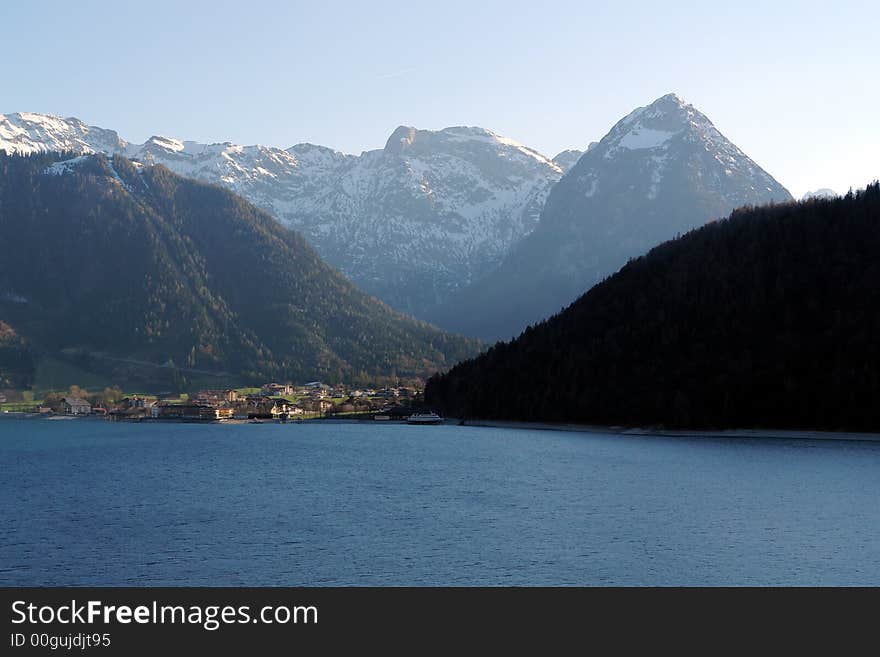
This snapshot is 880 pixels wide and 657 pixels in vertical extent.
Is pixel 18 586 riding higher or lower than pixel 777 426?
lower

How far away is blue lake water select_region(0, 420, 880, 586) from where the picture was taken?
68.9 m

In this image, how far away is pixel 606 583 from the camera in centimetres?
6575

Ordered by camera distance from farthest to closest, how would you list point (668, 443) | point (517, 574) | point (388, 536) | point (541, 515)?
1. point (668, 443)
2. point (541, 515)
3. point (388, 536)
4. point (517, 574)

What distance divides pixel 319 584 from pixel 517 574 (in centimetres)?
1385

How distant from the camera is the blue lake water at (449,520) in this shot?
226ft

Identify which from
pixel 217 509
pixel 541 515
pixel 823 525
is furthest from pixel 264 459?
pixel 823 525

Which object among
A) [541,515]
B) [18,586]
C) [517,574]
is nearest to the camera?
[18,586]

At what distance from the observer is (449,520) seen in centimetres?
9181

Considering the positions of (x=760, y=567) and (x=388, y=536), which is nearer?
(x=760, y=567)

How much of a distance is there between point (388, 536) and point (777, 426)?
138 m

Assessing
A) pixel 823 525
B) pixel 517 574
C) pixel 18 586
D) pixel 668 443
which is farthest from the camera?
pixel 668 443

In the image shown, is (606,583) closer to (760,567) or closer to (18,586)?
(760,567)
